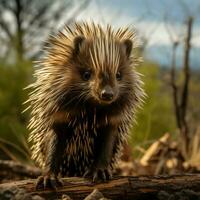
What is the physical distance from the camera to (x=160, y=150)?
10516mm

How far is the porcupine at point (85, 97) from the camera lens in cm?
544

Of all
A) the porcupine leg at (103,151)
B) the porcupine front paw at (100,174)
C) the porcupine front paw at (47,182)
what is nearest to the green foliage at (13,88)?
the porcupine leg at (103,151)

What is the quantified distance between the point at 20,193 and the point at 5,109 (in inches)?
618

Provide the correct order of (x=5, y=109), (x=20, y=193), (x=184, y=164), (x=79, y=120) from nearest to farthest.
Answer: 1. (x=20, y=193)
2. (x=79, y=120)
3. (x=184, y=164)
4. (x=5, y=109)

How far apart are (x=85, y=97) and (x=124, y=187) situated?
0.83 metres

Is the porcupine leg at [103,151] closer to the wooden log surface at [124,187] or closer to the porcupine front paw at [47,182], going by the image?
the wooden log surface at [124,187]

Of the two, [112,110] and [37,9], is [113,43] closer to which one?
[112,110]

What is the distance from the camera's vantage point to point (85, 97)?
18.1 ft

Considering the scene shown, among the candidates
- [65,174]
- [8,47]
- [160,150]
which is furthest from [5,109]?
[65,174]

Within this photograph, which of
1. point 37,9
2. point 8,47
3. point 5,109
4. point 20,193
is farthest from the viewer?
point 37,9

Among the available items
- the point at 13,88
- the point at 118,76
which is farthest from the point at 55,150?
the point at 13,88

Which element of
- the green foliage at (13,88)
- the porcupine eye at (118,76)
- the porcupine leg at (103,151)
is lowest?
the porcupine leg at (103,151)

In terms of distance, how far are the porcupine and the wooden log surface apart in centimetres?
9

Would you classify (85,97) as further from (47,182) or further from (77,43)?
(47,182)
